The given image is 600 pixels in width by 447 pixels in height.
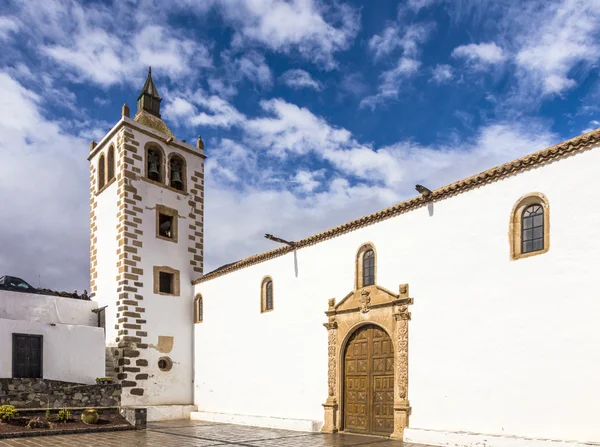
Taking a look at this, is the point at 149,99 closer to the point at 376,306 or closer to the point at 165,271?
the point at 165,271

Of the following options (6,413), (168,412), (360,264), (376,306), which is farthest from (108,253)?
(376,306)

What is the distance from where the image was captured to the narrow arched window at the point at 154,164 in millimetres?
20078

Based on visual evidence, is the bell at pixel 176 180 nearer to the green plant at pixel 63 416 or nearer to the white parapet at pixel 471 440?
the green plant at pixel 63 416

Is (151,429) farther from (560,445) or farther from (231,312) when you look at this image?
(560,445)

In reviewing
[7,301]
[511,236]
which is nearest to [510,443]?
[511,236]

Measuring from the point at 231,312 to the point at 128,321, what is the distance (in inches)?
138

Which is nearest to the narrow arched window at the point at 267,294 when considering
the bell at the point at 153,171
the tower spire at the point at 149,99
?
the bell at the point at 153,171

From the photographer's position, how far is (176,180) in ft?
67.9

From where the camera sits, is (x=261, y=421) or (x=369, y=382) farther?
(x=261, y=421)

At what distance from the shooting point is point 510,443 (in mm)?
9305

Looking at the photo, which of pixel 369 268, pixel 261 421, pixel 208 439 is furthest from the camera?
pixel 261 421

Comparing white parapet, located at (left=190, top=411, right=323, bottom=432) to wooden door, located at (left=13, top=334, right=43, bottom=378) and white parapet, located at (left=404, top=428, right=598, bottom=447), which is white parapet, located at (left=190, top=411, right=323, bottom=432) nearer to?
white parapet, located at (left=404, top=428, right=598, bottom=447)

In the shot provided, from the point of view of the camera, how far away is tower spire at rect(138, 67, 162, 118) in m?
22.3

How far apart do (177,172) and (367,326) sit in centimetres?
1109
